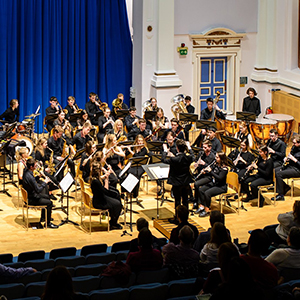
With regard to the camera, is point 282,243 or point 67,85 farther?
point 67,85

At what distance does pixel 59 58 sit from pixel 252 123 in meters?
5.28

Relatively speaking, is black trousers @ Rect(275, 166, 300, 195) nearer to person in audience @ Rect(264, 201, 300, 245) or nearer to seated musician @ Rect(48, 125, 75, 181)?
person in audience @ Rect(264, 201, 300, 245)

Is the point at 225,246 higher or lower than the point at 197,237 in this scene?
higher

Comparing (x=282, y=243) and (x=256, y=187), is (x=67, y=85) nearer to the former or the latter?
(x=256, y=187)

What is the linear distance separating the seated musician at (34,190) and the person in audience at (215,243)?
3365 millimetres

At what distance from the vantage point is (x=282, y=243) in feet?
20.8

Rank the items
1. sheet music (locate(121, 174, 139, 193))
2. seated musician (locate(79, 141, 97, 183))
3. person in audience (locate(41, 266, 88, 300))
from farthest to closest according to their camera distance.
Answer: seated musician (locate(79, 141, 97, 183))
sheet music (locate(121, 174, 139, 193))
person in audience (locate(41, 266, 88, 300))

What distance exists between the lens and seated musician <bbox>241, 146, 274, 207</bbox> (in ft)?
29.5

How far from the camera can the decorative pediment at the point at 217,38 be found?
14.3 m

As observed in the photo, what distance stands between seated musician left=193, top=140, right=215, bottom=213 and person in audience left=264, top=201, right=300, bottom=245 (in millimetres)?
2390

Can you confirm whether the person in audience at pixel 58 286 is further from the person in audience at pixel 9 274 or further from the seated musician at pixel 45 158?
the seated musician at pixel 45 158

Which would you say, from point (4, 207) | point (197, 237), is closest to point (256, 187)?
point (197, 237)

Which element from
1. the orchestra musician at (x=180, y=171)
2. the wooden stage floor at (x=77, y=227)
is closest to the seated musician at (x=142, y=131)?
the wooden stage floor at (x=77, y=227)

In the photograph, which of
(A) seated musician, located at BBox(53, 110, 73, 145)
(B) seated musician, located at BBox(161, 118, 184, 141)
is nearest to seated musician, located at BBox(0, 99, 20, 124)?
(A) seated musician, located at BBox(53, 110, 73, 145)
